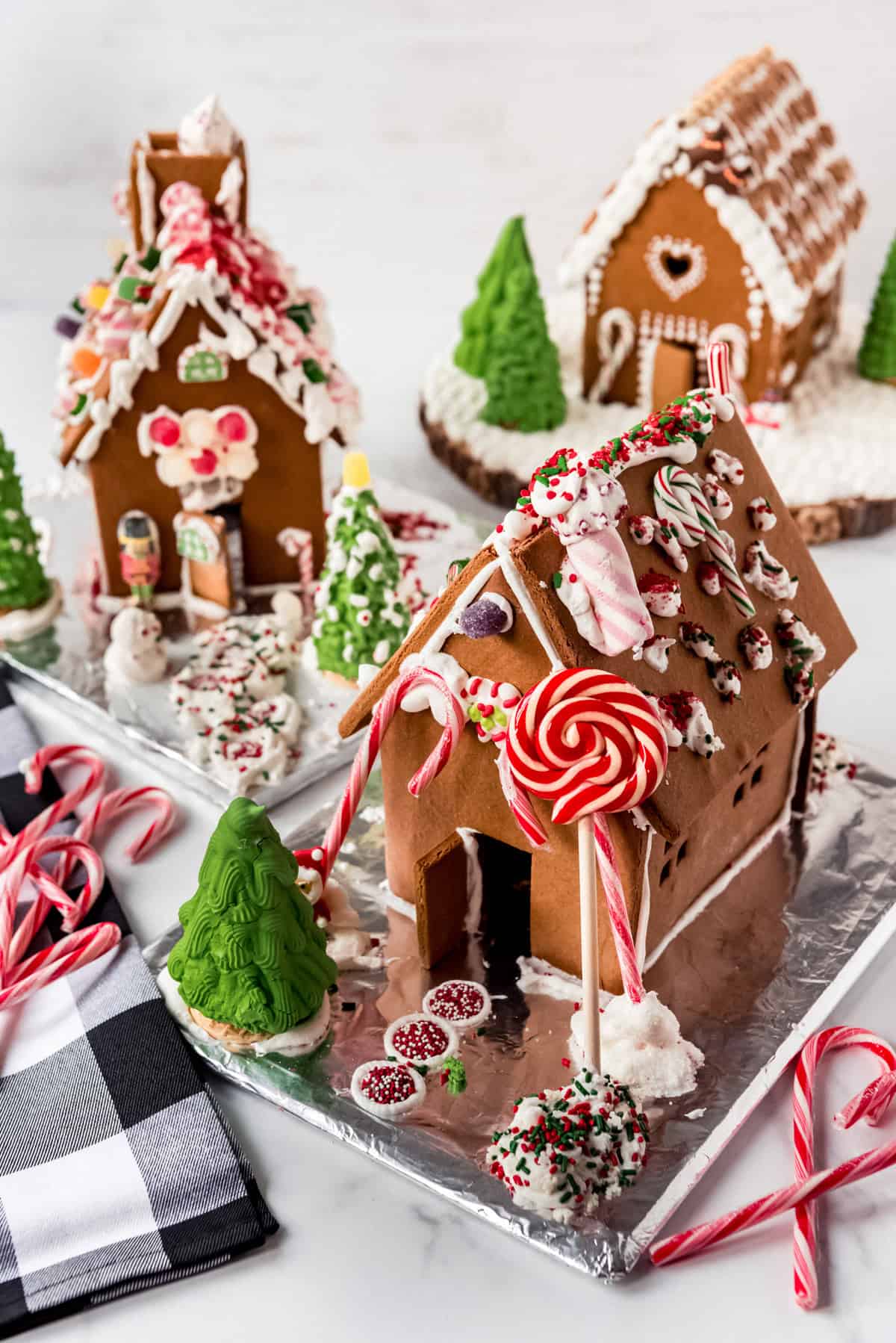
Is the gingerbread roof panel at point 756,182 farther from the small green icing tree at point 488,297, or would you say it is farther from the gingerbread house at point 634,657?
the gingerbread house at point 634,657

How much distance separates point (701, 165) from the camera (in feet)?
18.4

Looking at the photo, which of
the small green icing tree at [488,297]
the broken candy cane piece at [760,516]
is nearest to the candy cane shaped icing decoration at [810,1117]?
the broken candy cane piece at [760,516]

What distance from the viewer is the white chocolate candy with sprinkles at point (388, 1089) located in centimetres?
331

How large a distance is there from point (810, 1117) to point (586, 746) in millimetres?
973

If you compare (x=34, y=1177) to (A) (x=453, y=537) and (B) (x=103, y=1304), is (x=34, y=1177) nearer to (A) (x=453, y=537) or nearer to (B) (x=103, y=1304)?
(B) (x=103, y=1304)

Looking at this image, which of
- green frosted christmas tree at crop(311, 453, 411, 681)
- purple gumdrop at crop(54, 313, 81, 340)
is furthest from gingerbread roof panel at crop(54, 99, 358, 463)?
purple gumdrop at crop(54, 313, 81, 340)

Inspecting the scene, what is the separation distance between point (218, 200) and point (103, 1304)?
3126mm

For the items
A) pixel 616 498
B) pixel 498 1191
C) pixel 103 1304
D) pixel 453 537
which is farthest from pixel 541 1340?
pixel 453 537

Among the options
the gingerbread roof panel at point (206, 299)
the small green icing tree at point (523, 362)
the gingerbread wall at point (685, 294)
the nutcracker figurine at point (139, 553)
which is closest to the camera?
the gingerbread roof panel at point (206, 299)

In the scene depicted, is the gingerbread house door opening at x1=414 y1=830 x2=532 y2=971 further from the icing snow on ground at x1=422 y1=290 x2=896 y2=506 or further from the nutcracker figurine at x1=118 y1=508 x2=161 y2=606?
the icing snow on ground at x1=422 y1=290 x2=896 y2=506

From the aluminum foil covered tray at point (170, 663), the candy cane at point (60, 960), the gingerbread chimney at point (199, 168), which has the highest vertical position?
the gingerbread chimney at point (199, 168)

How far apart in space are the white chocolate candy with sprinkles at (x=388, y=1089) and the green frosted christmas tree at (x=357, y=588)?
4.97 feet

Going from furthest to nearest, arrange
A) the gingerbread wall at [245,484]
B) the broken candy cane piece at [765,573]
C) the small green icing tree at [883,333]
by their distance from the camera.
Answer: the small green icing tree at [883,333], the gingerbread wall at [245,484], the broken candy cane piece at [765,573]

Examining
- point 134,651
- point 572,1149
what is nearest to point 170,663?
point 134,651
